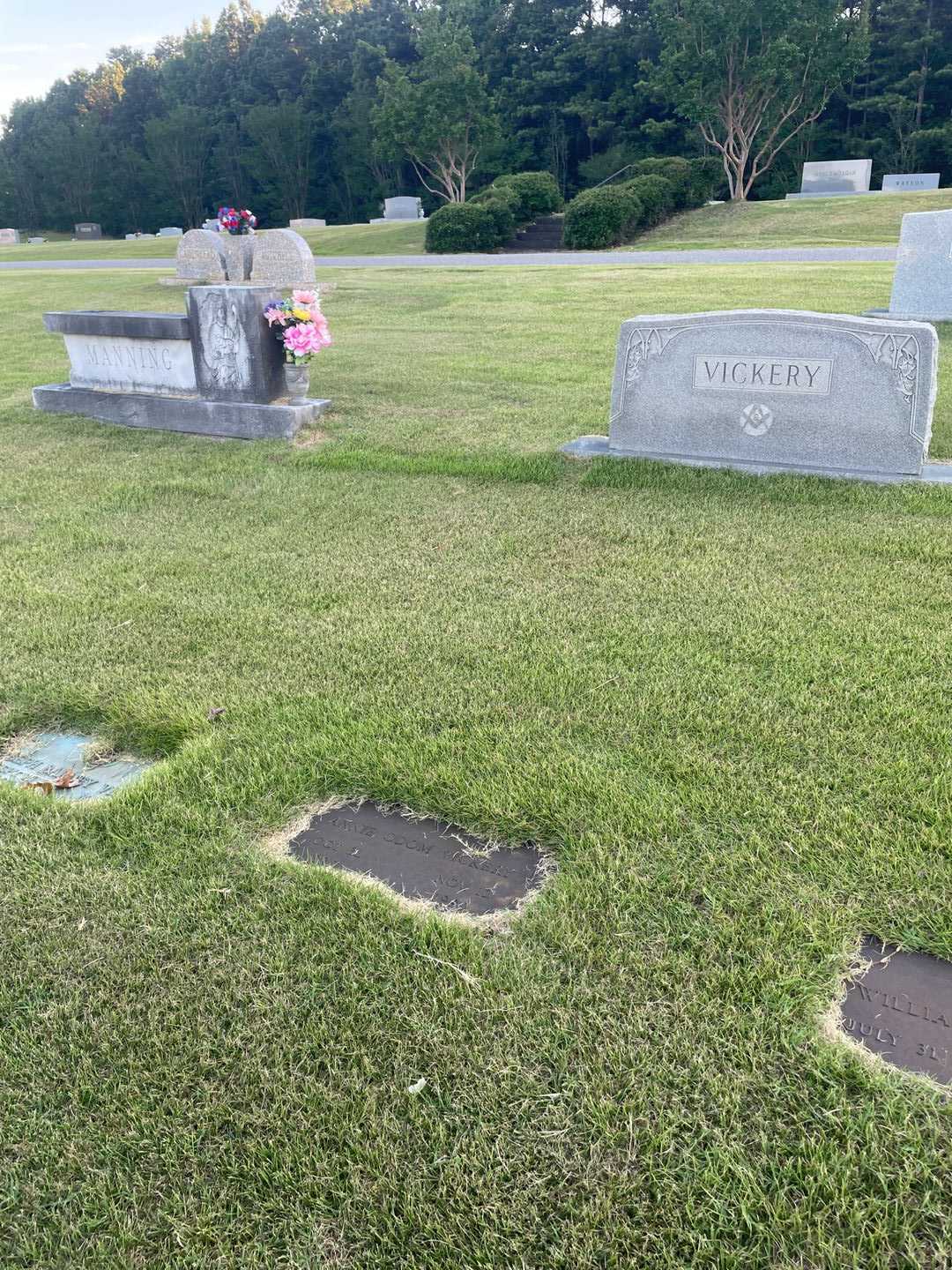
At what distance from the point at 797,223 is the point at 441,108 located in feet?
65.2

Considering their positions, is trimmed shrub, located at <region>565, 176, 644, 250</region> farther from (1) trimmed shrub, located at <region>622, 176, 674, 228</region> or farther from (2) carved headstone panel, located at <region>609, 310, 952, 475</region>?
Result: (2) carved headstone panel, located at <region>609, 310, 952, 475</region>

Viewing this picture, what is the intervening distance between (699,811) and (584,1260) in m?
1.20

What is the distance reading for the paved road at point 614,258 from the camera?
687 inches

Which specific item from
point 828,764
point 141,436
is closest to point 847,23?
point 141,436

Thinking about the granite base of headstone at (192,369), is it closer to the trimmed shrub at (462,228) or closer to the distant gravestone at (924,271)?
the distant gravestone at (924,271)

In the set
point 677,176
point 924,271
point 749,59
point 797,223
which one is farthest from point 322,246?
point 924,271

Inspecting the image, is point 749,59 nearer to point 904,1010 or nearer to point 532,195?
point 532,195

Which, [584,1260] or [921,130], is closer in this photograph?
[584,1260]

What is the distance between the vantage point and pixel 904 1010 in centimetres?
184

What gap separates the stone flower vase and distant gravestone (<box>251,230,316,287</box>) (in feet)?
34.1

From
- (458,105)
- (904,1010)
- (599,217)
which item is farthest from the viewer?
(458,105)

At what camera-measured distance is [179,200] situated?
2298 inches

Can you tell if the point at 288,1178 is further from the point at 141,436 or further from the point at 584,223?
the point at 584,223

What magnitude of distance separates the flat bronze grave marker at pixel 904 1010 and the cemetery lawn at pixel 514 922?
2.1 inches
